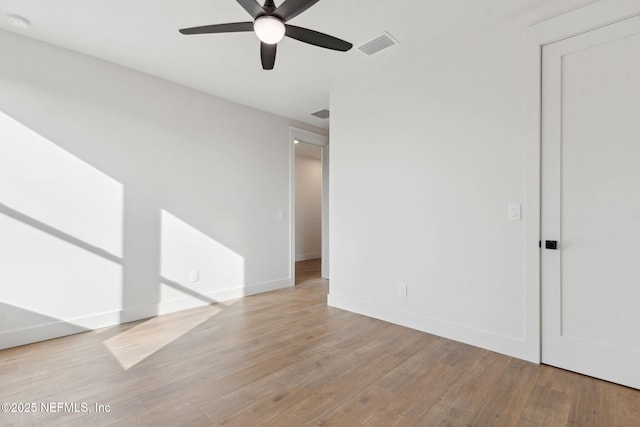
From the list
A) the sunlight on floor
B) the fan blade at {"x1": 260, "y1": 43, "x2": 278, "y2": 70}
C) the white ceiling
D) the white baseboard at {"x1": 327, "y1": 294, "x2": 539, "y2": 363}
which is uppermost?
the white ceiling

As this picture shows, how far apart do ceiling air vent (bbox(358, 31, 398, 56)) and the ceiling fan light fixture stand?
4.08ft

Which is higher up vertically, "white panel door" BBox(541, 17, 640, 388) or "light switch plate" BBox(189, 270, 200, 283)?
"white panel door" BBox(541, 17, 640, 388)

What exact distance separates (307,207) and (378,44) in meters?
5.18

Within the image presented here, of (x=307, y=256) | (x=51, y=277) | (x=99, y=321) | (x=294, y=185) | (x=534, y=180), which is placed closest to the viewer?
(x=534, y=180)

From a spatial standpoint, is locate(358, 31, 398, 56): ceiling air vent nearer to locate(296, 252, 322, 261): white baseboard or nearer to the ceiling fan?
the ceiling fan

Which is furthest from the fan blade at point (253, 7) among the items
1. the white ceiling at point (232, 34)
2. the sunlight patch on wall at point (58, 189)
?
the sunlight patch on wall at point (58, 189)

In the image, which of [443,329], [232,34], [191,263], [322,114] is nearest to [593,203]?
[443,329]

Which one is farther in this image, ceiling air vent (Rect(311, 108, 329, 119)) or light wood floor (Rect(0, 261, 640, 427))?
ceiling air vent (Rect(311, 108, 329, 119))

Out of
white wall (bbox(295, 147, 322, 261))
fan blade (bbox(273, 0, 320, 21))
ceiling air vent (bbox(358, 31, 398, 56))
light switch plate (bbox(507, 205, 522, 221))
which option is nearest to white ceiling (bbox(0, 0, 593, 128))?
ceiling air vent (bbox(358, 31, 398, 56))

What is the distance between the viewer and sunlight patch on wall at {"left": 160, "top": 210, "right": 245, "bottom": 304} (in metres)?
3.57

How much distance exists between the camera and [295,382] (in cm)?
206

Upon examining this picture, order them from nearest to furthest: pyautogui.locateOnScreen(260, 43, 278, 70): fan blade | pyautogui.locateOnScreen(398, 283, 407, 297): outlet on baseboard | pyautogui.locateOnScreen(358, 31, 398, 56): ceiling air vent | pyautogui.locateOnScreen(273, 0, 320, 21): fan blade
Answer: pyautogui.locateOnScreen(273, 0, 320, 21): fan blade → pyautogui.locateOnScreen(260, 43, 278, 70): fan blade → pyautogui.locateOnScreen(358, 31, 398, 56): ceiling air vent → pyautogui.locateOnScreen(398, 283, 407, 297): outlet on baseboard

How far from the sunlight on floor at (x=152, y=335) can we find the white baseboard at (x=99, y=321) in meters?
0.10

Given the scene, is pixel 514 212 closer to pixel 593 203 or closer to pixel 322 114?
pixel 593 203
